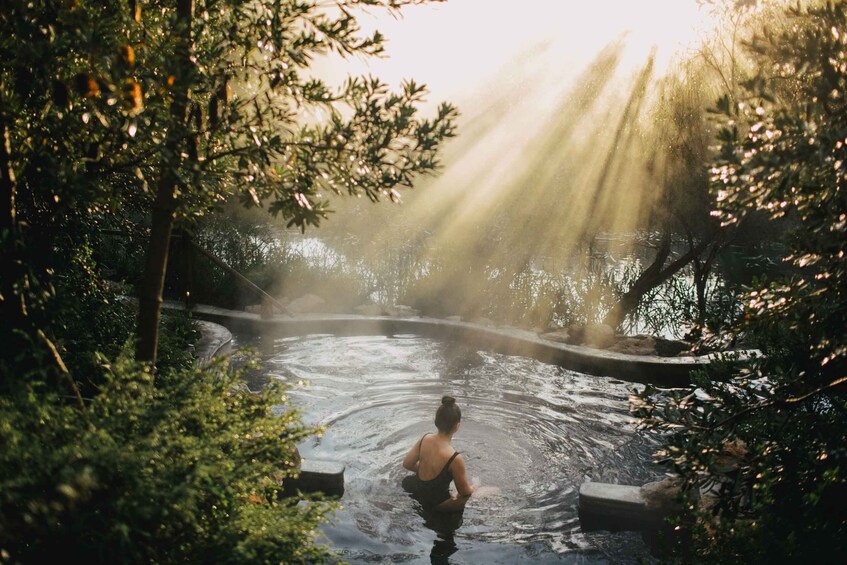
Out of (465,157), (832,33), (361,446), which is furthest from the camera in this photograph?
(465,157)

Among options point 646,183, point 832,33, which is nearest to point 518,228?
point 646,183

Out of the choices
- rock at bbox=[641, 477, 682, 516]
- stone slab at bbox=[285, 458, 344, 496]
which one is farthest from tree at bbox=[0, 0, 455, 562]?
rock at bbox=[641, 477, 682, 516]

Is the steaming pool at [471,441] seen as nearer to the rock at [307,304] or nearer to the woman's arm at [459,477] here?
the woman's arm at [459,477]

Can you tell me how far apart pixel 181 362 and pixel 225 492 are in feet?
Answer: 12.7

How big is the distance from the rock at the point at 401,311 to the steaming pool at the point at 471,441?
1.16 metres

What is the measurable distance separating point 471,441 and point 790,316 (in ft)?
16.7

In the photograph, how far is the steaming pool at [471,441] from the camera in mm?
6047

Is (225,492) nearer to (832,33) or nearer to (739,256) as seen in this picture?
(832,33)

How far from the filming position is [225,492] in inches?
126

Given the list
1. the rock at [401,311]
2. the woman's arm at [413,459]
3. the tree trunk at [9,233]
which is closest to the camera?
the tree trunk at [9,233]

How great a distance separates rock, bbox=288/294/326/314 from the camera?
14273mm

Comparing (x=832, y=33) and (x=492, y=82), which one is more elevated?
(x=492, y=82)

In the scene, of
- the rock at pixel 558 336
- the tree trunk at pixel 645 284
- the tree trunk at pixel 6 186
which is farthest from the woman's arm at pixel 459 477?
the tree trunk at pixel 645 284

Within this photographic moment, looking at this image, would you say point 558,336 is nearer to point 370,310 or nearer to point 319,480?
point 370,310
